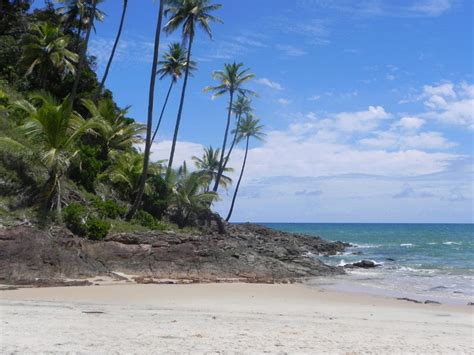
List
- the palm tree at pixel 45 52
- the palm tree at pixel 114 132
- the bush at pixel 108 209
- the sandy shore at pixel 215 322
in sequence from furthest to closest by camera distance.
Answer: the palm tree at pixel 45 52, the palm tree at pixel 114 132, the bush at pixel 108 209, the sandy shore at pixel 215 322

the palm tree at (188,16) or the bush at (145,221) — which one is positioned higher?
the palm tree at (188,16)

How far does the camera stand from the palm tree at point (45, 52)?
28712mm

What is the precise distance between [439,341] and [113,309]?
6.68 m

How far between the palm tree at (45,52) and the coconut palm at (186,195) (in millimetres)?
9013

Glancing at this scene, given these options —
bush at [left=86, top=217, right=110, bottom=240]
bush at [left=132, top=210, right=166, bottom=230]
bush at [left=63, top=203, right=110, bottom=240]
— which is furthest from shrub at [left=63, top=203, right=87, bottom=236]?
bush at [left=132, top=210, right=166, bottom=230]

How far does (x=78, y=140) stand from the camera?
2502cm

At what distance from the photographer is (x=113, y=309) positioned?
11000mm

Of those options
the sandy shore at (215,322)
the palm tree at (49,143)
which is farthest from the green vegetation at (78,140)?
the sandy shore at (215,322)

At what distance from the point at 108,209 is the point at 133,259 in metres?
4.49

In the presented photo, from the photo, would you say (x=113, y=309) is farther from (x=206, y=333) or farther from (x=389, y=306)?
(x=389, y=306)

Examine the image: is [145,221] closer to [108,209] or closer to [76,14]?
[108,209]

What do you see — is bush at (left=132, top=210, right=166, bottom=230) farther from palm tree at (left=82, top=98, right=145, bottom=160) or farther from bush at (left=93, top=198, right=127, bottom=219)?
palm tree at (left=82, top=98, right=145, bottom=160)

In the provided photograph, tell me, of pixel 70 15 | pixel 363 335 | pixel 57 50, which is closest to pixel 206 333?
pixel 363 335

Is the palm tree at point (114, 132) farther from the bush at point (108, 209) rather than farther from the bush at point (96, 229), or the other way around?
the bush at point (96, 229)
